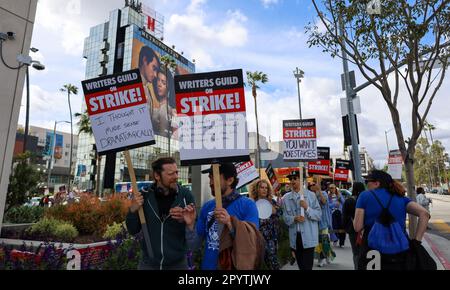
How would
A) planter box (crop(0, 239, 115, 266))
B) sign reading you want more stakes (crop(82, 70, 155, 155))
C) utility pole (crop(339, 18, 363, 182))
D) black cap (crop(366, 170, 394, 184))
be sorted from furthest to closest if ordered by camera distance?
utility pole (crop(339, 18, 363, 182)) < planter box (crop(0, 239, 115, 266)) < black cap (crop(366, 170, 394, 184)) < sign reading you want more stakes (crop(82, 70, 155, 155))

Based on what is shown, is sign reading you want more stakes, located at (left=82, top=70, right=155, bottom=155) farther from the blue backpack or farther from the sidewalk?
the sidewalk

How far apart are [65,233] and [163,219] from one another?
22.2 ft

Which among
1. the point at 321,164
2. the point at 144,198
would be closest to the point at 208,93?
the point at 144,198

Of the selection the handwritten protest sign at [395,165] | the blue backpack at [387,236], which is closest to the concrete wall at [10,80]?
the blue backpack at [387,236]

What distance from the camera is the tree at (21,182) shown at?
38.3 feet

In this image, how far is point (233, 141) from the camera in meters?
3.29

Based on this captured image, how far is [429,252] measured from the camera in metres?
9.80

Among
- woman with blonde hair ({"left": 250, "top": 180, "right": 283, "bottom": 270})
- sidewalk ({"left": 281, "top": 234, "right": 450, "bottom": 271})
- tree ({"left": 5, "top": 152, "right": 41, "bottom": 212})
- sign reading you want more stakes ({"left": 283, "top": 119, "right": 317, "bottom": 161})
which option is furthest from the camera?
tree ({"left": 5, "top": 152, "right": 41, "bottom": 212})

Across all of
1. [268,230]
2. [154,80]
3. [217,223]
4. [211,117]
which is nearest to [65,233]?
[268,230]

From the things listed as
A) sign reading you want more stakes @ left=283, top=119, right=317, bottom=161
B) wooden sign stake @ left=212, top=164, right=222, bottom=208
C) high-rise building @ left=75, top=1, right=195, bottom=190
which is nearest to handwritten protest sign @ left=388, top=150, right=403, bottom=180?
sign reading you want more stakes @ left=283, top=119, right=317, bottom=161

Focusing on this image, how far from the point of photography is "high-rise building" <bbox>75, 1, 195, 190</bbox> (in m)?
75.6

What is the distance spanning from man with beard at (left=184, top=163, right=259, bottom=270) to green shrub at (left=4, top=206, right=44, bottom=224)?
37.8 feet

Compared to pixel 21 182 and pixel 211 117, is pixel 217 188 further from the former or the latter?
pixel 21 182

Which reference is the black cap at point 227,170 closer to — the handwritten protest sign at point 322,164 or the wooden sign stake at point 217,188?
the wooden sign stake at point 217,188
